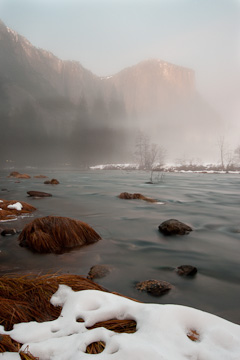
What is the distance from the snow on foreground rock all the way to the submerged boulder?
3.36 meters

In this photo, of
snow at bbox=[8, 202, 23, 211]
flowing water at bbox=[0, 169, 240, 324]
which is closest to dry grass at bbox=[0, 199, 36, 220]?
snow at bbox=[8, 202, 23, 211]

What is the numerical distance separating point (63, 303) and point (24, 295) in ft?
1.77

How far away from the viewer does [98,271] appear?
4.17 m

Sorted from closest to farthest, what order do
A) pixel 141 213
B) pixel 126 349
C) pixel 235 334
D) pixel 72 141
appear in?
1. pixel 126 349
2. pixel 235 334
3. pixel 141 213
4. pixel 72 141

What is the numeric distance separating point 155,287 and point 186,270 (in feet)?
3.37

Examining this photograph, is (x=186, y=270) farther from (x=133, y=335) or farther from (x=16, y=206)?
(x=16, y=206)

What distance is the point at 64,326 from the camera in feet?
6.26

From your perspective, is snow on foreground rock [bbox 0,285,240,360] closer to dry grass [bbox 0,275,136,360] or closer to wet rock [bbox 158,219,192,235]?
dry grass [bbox 0,275,136,360]

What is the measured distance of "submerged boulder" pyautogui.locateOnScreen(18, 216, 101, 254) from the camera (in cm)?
530

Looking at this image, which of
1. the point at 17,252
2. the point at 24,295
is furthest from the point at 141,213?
the point at 24,295

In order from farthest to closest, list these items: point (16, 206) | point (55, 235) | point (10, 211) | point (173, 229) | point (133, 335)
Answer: point (16, 206) < point (10, 211) < point (173, 229) < point (55, 235) < point (133, 335)

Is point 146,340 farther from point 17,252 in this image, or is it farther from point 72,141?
point 72,141

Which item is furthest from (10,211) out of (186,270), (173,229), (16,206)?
(186,270)

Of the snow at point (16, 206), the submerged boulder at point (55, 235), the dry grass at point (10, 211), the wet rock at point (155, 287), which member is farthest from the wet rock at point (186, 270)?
the snow at point (16, 206)
